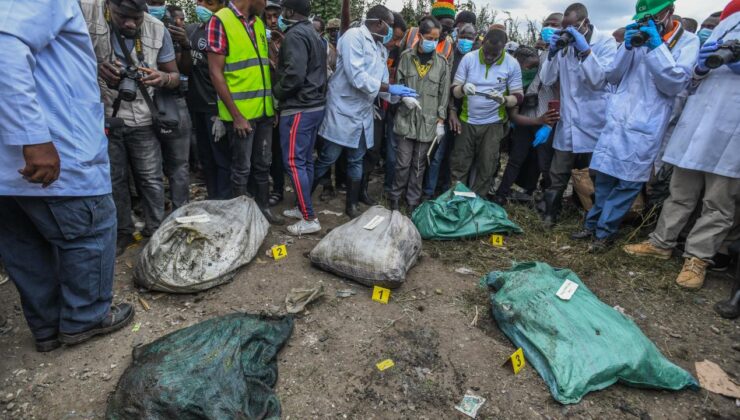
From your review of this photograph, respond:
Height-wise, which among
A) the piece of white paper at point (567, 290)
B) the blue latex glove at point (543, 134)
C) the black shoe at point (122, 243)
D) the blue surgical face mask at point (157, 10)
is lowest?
the black shoe at point (122, 243)

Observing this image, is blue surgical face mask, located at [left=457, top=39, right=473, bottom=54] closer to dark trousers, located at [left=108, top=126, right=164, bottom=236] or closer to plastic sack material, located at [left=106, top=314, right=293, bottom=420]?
dark trousers, located at [left=108, top=126, right=164, bottom=236]

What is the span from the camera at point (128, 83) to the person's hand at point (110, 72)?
0.02m

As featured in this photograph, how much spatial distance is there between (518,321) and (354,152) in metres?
2.22

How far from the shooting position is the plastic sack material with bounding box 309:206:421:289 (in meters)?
2.74

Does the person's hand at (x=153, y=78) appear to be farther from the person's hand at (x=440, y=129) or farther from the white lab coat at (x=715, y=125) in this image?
the white lab coat at (x=715, y=125)

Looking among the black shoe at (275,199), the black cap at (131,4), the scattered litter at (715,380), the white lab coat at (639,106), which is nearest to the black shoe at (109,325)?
the black cap at (131,4)

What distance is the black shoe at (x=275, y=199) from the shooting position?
4316 mm

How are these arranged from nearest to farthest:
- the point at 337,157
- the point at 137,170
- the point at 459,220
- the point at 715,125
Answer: the point at 715,125 → the point at 137,170 → the point at 459,220 → the point at 337,157

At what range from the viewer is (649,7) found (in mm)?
3072

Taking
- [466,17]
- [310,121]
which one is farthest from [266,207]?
[466,17]

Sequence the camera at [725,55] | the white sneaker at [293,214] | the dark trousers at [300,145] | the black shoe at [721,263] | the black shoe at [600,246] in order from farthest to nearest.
→ 1. the white sneaker at [293,214]
2. the black shoe at [600,246]
3. the dark trousers at [300,145]
4. the black shoe at [721,263]
5. the camera at [725,55]

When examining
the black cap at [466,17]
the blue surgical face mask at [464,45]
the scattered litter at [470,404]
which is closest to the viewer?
the scattered litter at [470,404]

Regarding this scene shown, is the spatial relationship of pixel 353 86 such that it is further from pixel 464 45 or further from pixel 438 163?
pixel 464 45

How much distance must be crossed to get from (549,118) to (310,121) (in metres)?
2.38
